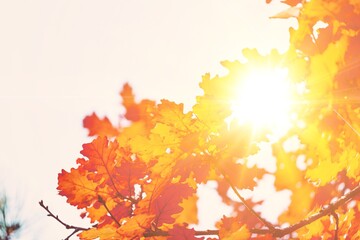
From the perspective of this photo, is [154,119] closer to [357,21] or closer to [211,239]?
[211,239]

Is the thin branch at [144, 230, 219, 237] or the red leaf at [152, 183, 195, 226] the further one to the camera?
the red leaf at [152, 183, 195, 226]

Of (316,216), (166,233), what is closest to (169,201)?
(166,233)

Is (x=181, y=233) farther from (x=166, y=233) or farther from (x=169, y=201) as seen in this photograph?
(x=169, y=201)

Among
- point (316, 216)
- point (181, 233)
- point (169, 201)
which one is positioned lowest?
point (316, 216)

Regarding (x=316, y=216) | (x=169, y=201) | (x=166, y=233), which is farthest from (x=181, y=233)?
(x=316, y=216)

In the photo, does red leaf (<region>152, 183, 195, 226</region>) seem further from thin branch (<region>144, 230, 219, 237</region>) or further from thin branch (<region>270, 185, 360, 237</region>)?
thin branch (<region>270, 185, 360, 237</region>)

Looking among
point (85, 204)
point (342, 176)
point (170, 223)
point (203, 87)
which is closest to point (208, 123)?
point (203, 87)

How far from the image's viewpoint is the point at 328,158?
1851 millimetres

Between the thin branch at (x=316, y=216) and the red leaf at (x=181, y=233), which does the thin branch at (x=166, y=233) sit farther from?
the thin branch at (x=316, y=216)

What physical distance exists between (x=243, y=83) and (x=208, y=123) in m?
0.27

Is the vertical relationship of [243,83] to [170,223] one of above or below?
above

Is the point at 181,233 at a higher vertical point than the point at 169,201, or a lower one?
lower

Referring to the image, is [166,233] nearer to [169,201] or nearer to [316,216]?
[169,201]

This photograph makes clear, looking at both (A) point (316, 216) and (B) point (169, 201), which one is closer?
(A) point (316, 216)
